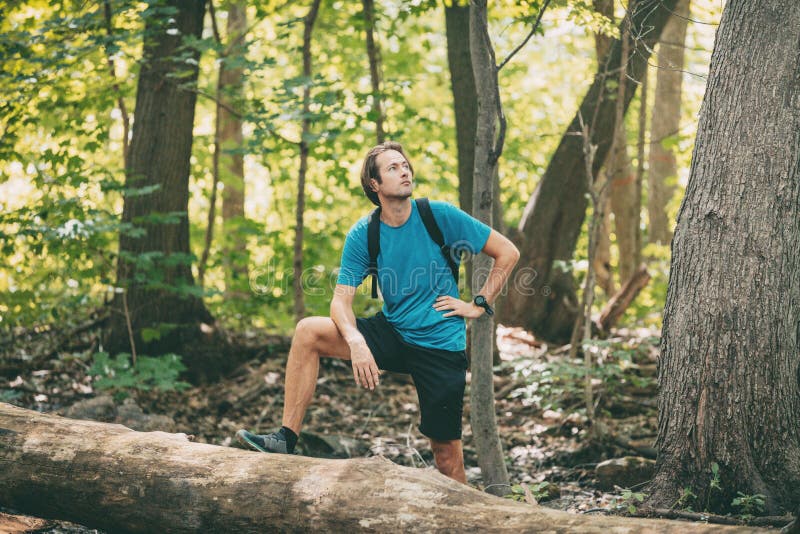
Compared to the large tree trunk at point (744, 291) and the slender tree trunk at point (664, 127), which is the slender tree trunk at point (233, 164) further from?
the slender tree trunk at point (664, 127)

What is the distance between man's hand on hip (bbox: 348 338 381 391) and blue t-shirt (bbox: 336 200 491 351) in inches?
15.2

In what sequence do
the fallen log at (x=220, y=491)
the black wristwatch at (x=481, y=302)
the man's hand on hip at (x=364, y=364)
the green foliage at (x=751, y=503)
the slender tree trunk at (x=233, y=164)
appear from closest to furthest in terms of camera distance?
the fallen log at (x=220, y=491) < the green foliage at (x=751, y=503) < the man's hand on hip at (x=364, y=364) < the black wristwatch at (x=481, y=302) < the slender tree trunk at (x=233, y=164)

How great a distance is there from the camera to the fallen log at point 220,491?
307 centimetres

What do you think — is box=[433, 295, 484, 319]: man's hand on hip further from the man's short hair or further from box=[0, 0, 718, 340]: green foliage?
box=[0, 0, 718, 340]: green foliage

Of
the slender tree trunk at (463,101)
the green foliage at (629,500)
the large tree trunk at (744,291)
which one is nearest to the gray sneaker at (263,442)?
the green foliage at (629,500)

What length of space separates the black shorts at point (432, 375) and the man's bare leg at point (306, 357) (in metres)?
0.22

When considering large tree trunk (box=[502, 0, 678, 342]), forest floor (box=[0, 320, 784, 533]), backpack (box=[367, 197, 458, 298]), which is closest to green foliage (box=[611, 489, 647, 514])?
forest floor (box=[0, 320, 784, 533])

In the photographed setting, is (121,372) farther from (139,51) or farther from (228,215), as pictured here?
(228,215)

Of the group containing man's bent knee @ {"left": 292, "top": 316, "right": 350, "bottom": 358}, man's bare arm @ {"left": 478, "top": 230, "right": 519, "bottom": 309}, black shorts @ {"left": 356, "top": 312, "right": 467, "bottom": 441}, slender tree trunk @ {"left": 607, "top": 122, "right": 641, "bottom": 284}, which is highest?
slender tree trunk @ {"left": 607, "top": 122, "right": 641, "bottom": 284}

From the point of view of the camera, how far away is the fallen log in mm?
3068

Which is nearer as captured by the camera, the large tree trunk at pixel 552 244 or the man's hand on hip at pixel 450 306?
the man's hand on hip at pixel 450 306

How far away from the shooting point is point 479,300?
4.74m

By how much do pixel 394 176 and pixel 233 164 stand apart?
31.1 feet

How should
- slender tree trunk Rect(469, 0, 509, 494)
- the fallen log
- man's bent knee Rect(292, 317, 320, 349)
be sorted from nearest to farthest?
1. the fallen log
2. man's bent knee Rect(292, 317, 320, 349)
3. slender tree trunk Rect(469, 0, 509, 494)
